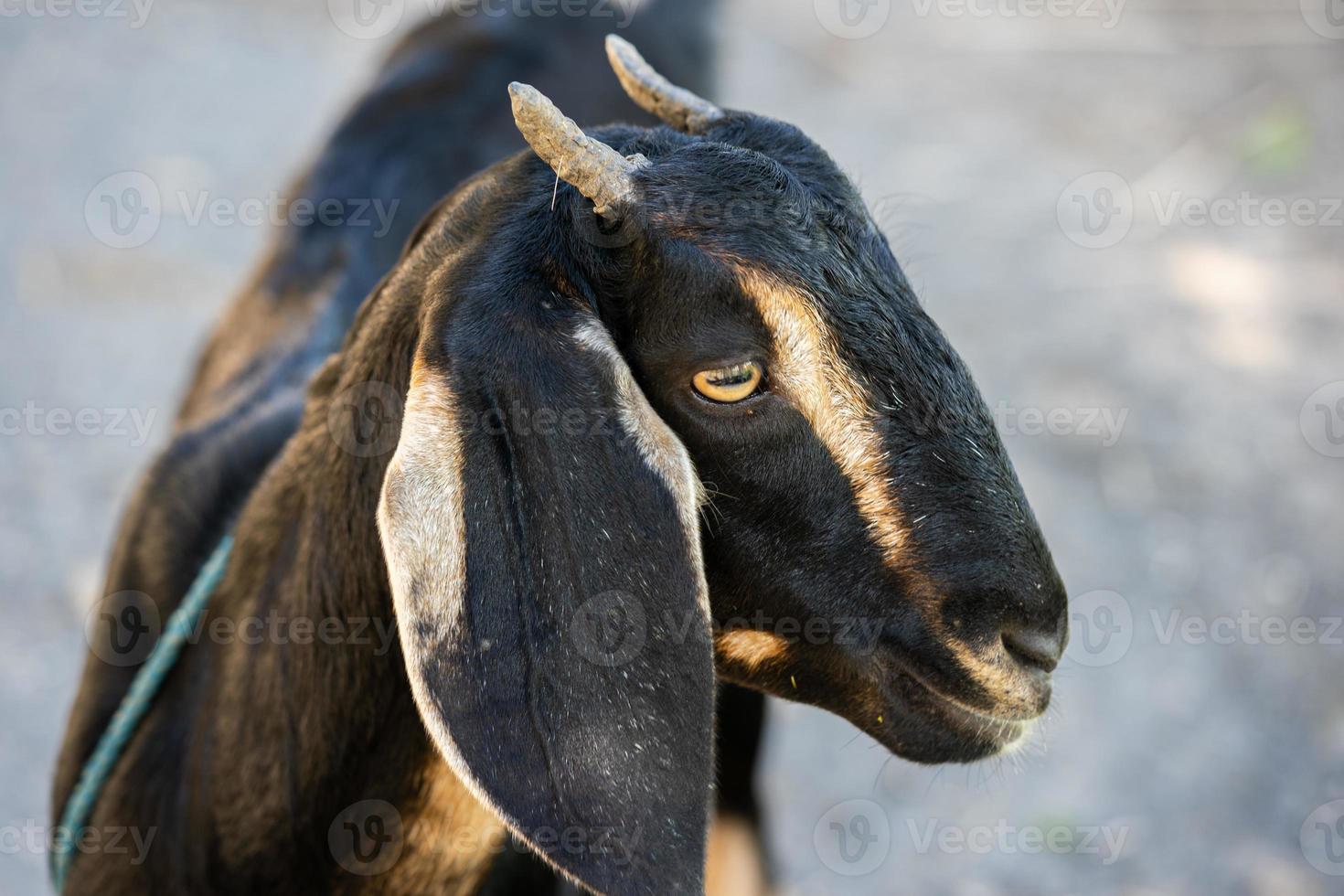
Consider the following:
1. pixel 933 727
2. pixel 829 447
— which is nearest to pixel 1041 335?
pixel 933 727

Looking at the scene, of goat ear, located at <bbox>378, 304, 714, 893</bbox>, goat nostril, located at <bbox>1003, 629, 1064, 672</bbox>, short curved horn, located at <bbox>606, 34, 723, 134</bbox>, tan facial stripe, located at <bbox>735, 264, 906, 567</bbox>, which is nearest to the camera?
goat ear, located at <bbox>378, 304, 714, 893</bbox>

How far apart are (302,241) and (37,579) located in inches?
71.1

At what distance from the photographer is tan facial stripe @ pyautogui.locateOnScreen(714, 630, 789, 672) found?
1854mm

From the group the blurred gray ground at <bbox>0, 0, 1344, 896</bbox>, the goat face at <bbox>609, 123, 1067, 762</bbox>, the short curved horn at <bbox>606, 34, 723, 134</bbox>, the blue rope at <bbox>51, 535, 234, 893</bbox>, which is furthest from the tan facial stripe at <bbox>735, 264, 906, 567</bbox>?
the blue rope at <bbox>51, 535, 234, 893</bbox>

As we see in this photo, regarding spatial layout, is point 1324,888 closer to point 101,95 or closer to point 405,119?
point 405,119

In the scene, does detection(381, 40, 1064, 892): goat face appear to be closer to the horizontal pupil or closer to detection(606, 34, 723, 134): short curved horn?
the horizontal pupil

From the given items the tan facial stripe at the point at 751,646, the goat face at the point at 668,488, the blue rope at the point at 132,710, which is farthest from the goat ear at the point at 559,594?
the blue rope at the point at 132,710

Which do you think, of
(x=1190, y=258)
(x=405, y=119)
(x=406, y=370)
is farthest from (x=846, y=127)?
(x=406, y=370)

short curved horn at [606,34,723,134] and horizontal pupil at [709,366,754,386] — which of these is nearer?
horizontal pupil at [709,366,754,386]

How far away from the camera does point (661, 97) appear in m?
2.06

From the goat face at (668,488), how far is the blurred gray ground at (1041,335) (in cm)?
81

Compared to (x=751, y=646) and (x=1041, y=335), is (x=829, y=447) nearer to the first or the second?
(x=751, y=646)

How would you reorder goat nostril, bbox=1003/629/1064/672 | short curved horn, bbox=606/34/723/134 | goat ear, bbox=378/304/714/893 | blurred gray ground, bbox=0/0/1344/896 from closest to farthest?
goat ear, bbox=378/304/714/893
goat nostril, bbox=1003/629/1064/672
short curved horn, bbox=606/34/723/134
blurred gray ground, bbox=0/0/1344/896

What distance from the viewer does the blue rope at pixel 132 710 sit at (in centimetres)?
222
